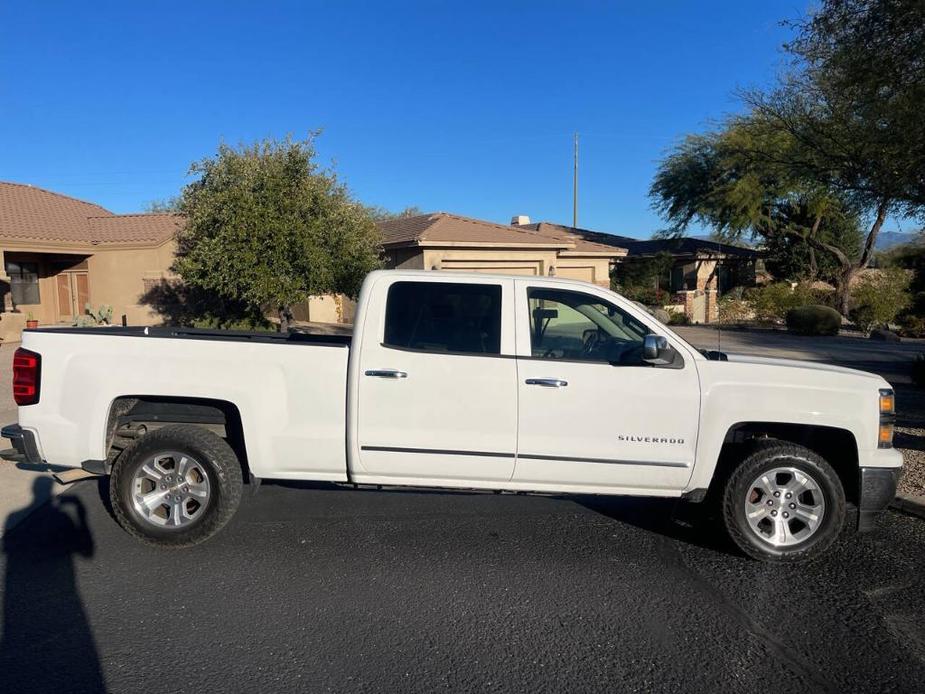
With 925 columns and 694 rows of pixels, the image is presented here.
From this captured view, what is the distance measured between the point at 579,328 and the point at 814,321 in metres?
20.6

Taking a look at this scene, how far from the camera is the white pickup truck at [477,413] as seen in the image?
5176 mm

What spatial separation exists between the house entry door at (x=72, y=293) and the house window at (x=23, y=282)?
2.00 ft

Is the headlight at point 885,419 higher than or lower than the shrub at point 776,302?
lower

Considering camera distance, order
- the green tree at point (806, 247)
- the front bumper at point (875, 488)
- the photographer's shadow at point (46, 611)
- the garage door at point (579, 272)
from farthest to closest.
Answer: the green tree at point (806, 247) < the garage door at point (579, 272) < the front bumper at point (875, 488) < the photographer's shadow at point (46, 611)

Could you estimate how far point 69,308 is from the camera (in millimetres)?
23172

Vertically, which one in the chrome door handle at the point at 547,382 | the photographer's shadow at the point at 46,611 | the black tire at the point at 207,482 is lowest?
the photographer's shadow at the point at 46,611

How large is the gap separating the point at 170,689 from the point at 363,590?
134cm

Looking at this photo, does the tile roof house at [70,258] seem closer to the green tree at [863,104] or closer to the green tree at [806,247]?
the green tree at [863,104]

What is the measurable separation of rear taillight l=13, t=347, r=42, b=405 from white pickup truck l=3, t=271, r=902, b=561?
1 centimetres

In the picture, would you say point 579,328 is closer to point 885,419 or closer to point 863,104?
point 885,419

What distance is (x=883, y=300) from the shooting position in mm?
25891

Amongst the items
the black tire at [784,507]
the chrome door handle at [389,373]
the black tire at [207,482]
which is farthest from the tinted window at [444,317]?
the black tire at [784,507]

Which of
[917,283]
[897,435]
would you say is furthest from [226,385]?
[917,283]

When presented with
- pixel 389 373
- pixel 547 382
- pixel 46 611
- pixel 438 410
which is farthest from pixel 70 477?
pixel 547 382
